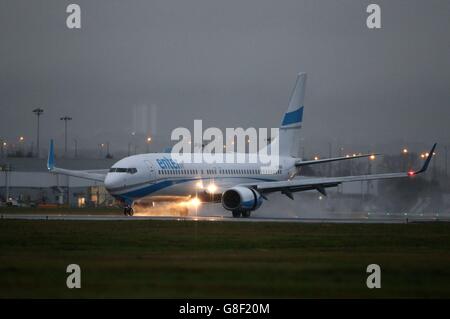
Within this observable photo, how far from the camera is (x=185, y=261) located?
28766 mm

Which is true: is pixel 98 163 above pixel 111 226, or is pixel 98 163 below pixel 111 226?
above

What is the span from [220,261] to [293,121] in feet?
156

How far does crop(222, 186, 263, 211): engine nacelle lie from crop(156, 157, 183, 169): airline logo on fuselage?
3.80 m

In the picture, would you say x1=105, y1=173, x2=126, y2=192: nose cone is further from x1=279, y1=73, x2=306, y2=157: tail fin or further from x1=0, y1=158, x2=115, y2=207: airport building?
x1=0, y1=158, x2=115, y2=207: airport building

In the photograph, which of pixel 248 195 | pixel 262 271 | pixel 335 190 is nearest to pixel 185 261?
pixel 262 271

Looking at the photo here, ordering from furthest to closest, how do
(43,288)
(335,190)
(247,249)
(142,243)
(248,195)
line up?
1. (335,190)
2. (248,195)
3. (142,243)
4. (247,249)
5. (43,288)

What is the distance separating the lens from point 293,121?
75.5m

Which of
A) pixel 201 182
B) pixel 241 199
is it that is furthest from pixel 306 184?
pixel 201 182

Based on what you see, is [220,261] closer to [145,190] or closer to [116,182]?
[116,182]

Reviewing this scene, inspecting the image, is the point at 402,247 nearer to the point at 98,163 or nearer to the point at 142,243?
the point at 142,243

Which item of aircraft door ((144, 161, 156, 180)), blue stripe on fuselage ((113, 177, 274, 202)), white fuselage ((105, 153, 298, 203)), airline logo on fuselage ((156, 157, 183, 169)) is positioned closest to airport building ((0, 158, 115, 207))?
white fuselage ((105, 153, 298, 203))

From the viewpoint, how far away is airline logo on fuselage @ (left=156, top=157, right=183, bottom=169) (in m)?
64.1

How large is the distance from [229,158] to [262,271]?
44.6 meters
